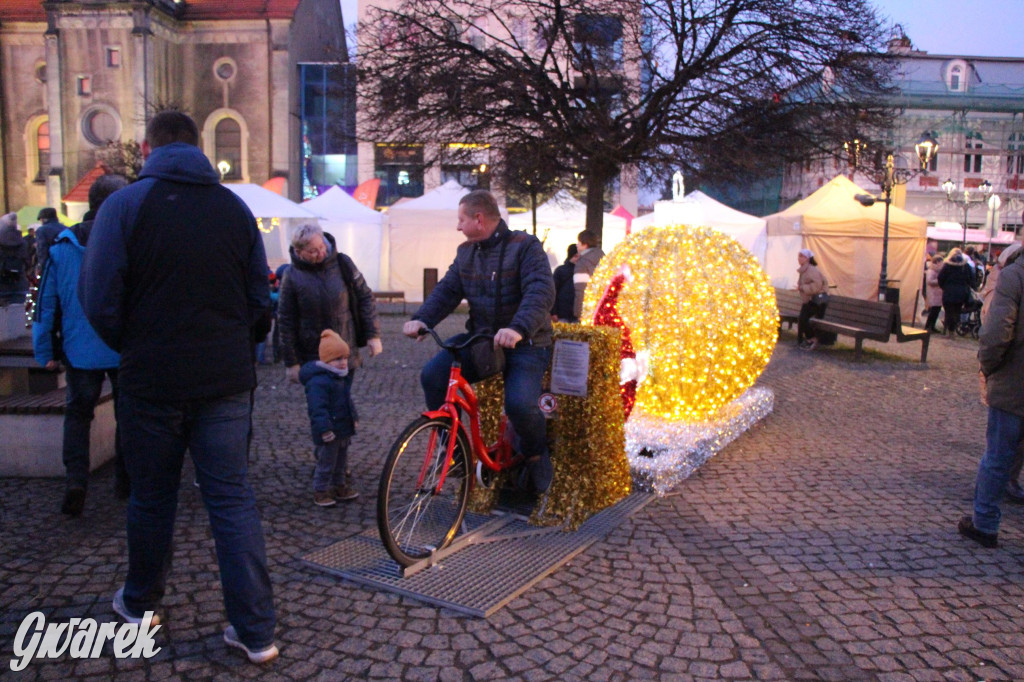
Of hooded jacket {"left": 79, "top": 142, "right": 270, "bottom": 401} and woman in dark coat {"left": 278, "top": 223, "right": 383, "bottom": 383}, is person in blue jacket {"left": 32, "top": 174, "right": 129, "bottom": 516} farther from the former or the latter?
hooded jacket {"left": 79, "top": 142, "right": 270, "bottom": 401}

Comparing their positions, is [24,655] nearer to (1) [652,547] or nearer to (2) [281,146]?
(1) [652,547]

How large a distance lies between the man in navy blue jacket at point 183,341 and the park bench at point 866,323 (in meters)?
11.0

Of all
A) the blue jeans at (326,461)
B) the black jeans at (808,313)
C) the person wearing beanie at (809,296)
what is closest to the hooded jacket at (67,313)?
the blue jeans at (326,461)

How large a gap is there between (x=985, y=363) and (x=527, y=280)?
2603 mm

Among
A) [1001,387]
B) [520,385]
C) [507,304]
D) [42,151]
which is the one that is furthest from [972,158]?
[42,151]

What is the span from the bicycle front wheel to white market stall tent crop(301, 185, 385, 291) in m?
18.5

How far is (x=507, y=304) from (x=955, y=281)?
14806 millimetres

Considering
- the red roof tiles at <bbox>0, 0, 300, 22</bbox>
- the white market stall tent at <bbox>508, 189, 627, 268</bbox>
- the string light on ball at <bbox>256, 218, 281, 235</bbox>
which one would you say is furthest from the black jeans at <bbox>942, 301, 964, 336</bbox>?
the red roof tiles at <bbox>0, 0, 300, 22</bbox>

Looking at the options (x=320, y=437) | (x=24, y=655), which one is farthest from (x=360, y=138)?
(x=24, y=655)

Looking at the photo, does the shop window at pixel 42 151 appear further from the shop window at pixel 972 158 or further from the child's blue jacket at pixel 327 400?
the shop window at pixel 972 158

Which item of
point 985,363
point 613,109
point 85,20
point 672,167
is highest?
point 85,20

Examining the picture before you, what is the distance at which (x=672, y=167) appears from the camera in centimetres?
1378

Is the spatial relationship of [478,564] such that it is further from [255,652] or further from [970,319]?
[970,319]

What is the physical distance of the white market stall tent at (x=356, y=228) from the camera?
22391mm
